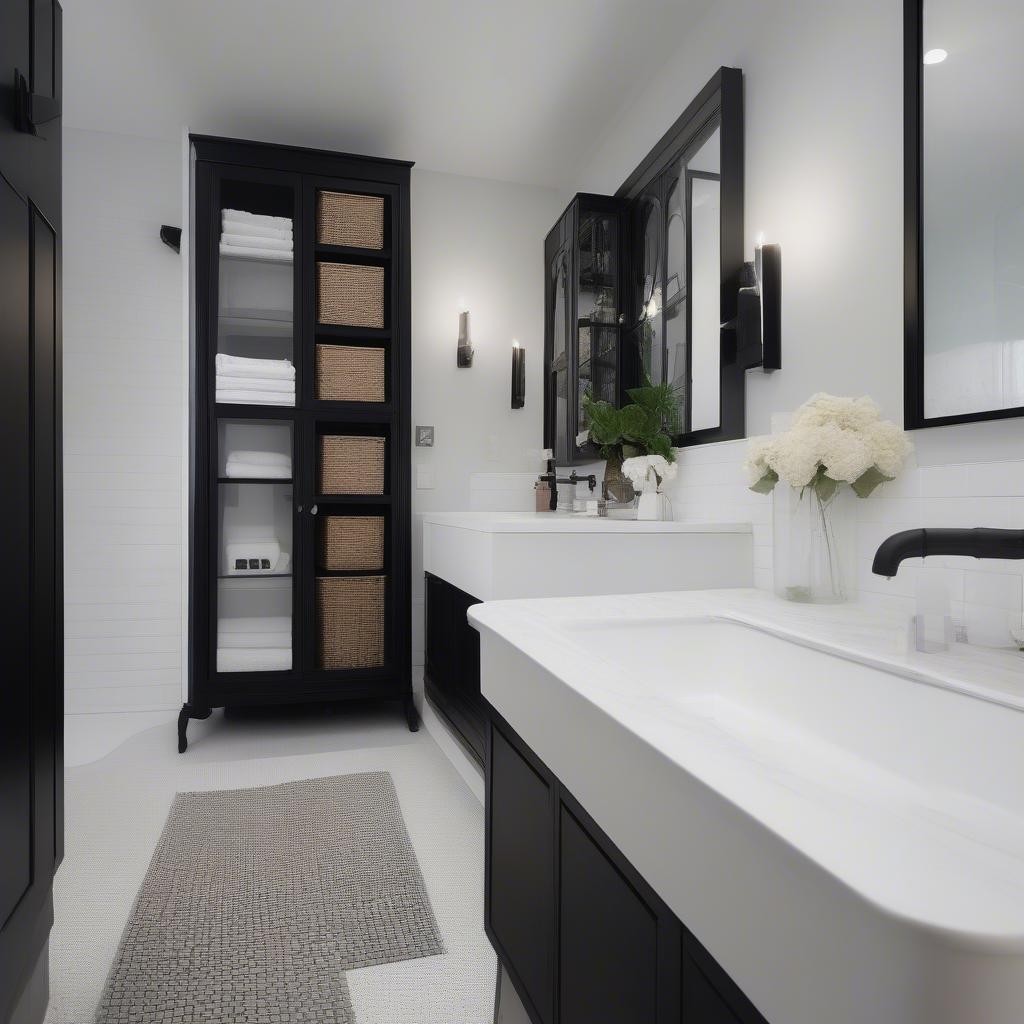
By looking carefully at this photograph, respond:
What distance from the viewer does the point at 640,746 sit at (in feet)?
1.97

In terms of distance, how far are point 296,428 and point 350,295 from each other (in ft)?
1.95

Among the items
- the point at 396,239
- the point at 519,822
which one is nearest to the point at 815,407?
the point at 519,822

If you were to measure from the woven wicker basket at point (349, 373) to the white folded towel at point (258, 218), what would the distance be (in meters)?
0.51

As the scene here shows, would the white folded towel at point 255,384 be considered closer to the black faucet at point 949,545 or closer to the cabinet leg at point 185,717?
the cabinet leg at point 185,717

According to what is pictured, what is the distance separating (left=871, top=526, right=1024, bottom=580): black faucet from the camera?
3.00ft

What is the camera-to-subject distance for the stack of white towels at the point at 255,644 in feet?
9.20

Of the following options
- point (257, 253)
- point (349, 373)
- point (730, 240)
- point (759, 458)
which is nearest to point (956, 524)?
point (759, 458)

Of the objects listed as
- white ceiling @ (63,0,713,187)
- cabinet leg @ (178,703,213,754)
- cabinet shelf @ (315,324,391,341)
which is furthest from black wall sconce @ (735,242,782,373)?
cabinet leg @ (178,703,213,754)

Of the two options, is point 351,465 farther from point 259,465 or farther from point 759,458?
point 759,458

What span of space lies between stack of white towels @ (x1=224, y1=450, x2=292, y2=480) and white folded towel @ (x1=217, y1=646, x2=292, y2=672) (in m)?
0.68

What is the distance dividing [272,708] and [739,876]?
3.06 meters

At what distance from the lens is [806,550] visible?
149 cm

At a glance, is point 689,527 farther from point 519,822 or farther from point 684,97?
point 684,97

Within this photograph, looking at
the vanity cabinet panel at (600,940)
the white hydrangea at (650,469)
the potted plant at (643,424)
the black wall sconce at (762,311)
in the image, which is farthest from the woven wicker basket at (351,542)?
the vanity cabinet panel at (600,940)
